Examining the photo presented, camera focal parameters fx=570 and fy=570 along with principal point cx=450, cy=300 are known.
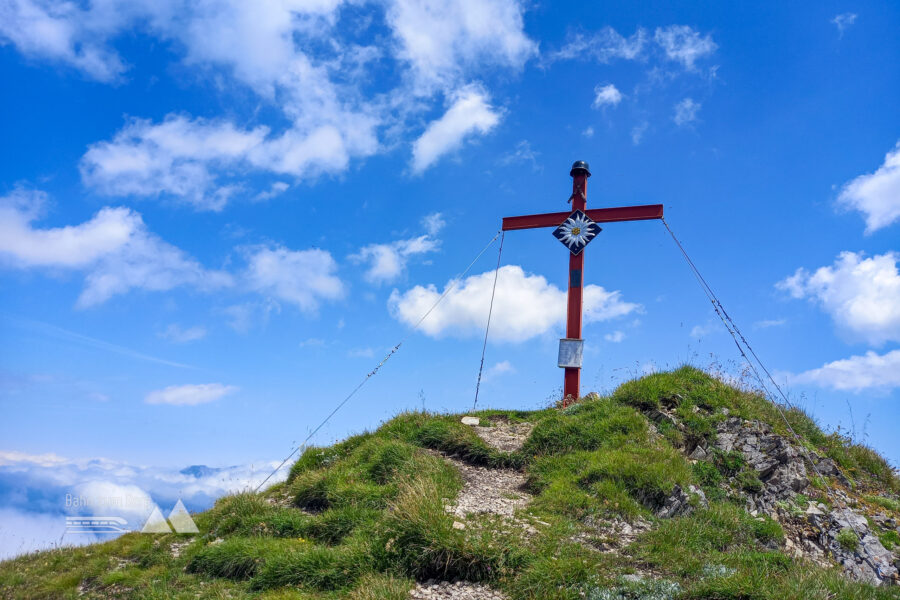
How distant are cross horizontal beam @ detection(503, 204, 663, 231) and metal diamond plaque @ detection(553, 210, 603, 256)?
0.72 ft

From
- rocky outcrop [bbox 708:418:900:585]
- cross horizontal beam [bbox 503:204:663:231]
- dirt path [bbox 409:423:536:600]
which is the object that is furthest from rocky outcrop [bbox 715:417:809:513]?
cross horizontal beam [bbox 503:204:663:231]

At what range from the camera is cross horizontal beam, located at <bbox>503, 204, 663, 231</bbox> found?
656 inches

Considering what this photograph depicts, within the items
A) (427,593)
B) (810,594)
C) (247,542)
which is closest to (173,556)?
(247,542)

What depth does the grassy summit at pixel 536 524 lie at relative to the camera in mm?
7164

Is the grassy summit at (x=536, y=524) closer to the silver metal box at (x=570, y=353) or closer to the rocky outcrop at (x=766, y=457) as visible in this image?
the rocky outcrop at (x=766, y=457)

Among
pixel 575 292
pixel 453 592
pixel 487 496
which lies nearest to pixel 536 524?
pixel 487 496

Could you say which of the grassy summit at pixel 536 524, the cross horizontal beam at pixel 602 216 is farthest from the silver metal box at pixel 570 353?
the cross horizontal beam at pixel 602 216

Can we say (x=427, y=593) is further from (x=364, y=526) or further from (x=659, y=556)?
(x=659, y=556)

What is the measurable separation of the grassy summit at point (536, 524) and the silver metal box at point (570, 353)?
4.83 ft

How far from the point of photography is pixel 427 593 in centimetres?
691

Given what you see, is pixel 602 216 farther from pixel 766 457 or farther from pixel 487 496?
pixel 487 496

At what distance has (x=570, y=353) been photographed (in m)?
16.7

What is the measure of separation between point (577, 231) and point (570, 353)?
365cm

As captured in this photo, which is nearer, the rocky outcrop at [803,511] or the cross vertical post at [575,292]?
the rocky outcrop at [803,511]
